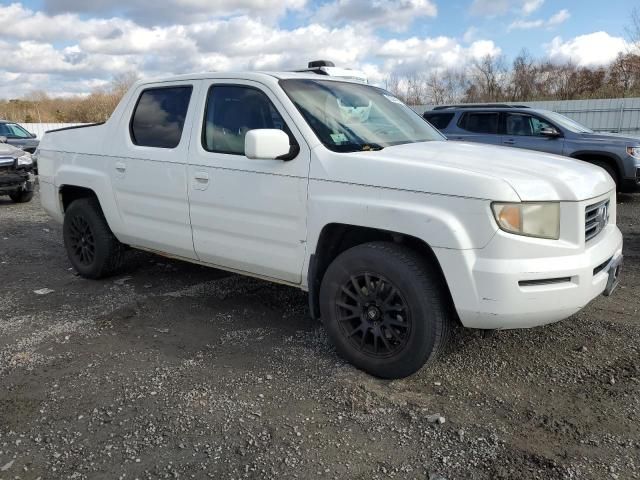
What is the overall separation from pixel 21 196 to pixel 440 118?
8.73 m

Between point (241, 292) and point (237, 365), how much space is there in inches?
62.1

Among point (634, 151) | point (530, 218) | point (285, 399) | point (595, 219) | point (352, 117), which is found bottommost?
point (285, 399)

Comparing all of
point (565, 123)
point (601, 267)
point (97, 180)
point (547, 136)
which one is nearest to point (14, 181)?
point (97, 180)

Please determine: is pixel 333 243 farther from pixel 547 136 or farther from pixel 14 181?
pixel 14 181

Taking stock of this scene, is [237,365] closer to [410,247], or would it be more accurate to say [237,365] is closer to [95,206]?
[410,247]

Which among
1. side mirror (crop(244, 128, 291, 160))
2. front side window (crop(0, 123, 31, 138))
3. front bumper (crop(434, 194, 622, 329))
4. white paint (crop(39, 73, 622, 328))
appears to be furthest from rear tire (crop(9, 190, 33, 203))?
front bumper (crop(434, 194, 622, 329))

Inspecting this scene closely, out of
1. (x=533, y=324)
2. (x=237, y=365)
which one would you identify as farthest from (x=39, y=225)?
(x=533, y=324)

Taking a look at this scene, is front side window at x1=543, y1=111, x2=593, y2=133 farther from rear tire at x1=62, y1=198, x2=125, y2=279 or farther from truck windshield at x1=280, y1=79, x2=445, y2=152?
rear tire at x1=62, y1=198, x2=125, y2=279

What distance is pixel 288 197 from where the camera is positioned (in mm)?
3721

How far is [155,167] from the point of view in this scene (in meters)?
4.56

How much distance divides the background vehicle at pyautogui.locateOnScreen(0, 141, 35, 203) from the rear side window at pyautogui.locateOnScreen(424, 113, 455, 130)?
8087 millimetres

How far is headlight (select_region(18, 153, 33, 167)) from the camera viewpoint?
11133 mm

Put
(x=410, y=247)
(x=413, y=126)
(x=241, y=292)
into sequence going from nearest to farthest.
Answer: (x=410, y=247) < (x=413, y=126) < (x=241, y=292)

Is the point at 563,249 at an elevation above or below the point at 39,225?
above
